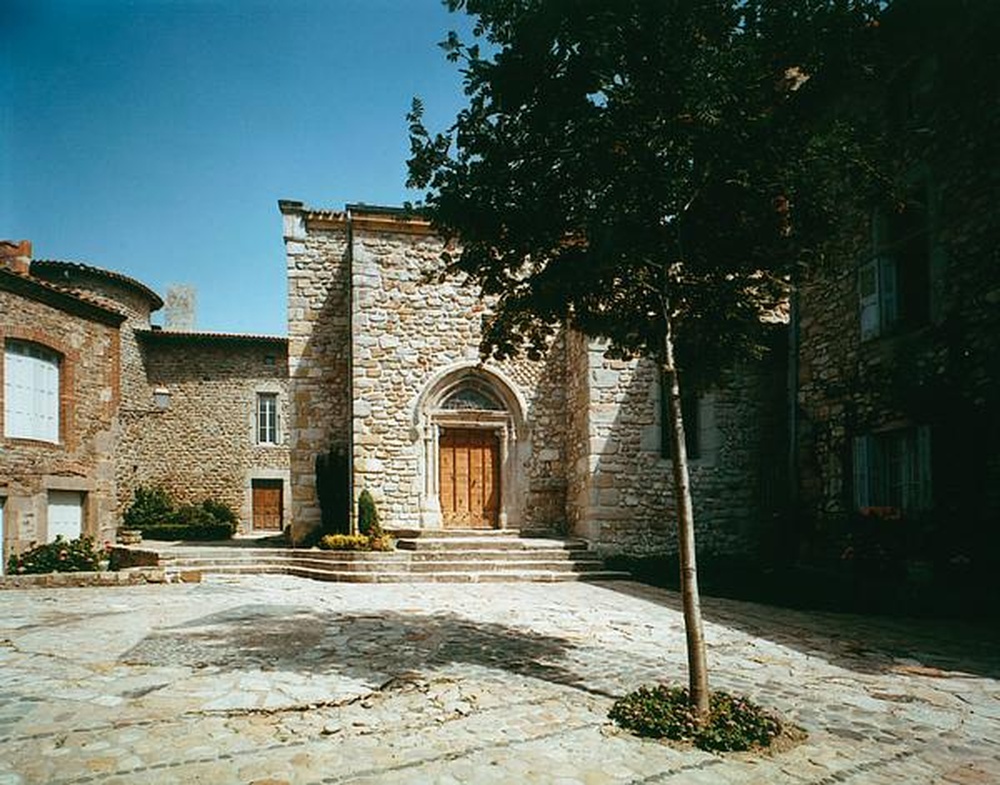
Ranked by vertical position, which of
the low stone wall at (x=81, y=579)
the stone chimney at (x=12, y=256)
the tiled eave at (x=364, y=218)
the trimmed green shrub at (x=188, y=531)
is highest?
the tiled eave at (x=364, y=218)

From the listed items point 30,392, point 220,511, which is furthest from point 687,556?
point 220,511

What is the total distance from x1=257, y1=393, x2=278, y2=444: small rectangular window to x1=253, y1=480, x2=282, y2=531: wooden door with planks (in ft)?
4.50

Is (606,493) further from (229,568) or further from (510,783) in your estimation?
(510,783)

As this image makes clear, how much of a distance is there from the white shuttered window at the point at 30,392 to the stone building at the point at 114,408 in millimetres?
23

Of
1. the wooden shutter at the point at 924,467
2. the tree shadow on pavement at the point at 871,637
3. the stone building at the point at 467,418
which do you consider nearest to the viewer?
the tree shadow on pavement at the point at 871,637

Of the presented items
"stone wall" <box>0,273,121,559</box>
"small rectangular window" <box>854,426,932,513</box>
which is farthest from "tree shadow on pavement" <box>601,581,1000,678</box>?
"stone wall" <box>0,273,121,559</box>

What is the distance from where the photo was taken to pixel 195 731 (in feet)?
12.7

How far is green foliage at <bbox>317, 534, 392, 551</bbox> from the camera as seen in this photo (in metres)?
12.0

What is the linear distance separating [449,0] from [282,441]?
60.5ft

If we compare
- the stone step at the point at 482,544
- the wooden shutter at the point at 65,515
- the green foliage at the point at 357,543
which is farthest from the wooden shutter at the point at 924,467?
the wooden shutter at the point at 65,515

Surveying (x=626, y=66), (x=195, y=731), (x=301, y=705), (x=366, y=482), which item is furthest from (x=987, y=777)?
(x=366, y=482)

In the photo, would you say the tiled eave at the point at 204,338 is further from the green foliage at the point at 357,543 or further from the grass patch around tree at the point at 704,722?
the grass patch around tree at the point at 704,722

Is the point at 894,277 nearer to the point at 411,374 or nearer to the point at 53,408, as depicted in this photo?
the point at 411,374

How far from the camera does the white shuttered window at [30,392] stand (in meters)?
12.5
